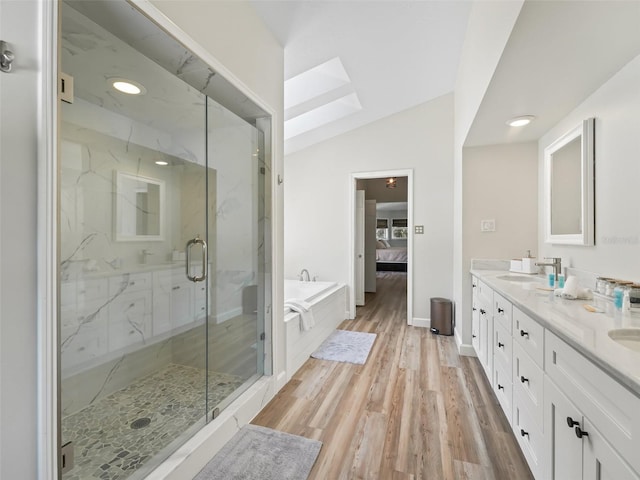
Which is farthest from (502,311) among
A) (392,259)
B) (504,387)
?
(392,259)

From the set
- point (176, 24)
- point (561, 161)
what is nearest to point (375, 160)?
point (561, 161)

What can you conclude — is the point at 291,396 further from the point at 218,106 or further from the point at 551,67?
the point at 551,67

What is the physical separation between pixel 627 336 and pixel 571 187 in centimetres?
147

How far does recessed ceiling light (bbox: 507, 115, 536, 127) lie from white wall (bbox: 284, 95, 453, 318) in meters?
1.50

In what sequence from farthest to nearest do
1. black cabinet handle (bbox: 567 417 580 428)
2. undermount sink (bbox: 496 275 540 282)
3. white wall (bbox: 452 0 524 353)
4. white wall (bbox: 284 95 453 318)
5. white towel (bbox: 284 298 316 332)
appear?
white wall (bbox: 284 95 453 318) → white towel (bbox: 284 298 316 332) → undermount sink (bbox: 496 275 540 282) → white wall (bbox: 452 0 524 353) → black cabinet handle (bbox: 567 417 580 428)

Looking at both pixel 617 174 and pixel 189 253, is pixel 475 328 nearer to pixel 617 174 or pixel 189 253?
pixel 617 174

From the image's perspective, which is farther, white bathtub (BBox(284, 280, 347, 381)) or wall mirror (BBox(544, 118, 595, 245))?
white bathtub (BBox(284, 280, 347, 381))

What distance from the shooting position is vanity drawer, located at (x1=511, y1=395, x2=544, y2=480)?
125 centimetres

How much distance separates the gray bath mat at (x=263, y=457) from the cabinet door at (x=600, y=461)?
117 cm

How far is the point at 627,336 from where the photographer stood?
Answer: 103 centimetres

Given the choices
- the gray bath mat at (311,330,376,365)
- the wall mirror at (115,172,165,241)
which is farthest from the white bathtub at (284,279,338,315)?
the wall mirror at (115,172,165,241)

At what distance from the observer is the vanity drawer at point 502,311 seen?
5.64ft

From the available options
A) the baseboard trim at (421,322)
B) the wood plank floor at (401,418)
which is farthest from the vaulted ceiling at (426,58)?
the baseboard trim at (421,322)

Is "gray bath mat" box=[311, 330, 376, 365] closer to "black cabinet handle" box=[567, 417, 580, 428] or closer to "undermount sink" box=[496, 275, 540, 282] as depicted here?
"undermount sink" box=[496, 275, 540, 282]
